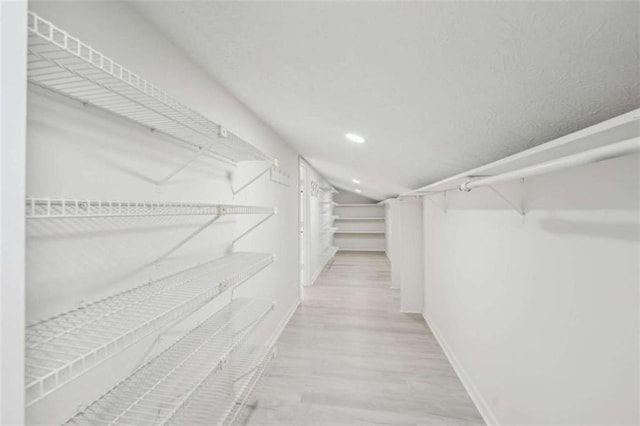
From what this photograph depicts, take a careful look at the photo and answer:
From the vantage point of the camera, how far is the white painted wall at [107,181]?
74 centimetres

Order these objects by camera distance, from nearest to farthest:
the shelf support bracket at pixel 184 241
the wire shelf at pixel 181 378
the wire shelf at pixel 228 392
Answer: the wire shelf at pixel 181 378 → the shelf support bracket at pixel 184 241 → the wire shelf at pixel 228 392

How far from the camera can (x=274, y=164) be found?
180 cm

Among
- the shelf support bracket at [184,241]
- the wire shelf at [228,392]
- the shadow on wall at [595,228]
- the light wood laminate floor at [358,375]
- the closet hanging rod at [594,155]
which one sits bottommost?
the light wood laminate floor at [358,375]

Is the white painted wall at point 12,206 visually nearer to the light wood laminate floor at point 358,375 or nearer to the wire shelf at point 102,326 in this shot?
the wire shelf at point 102,326

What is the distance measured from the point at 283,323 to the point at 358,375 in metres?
1.10

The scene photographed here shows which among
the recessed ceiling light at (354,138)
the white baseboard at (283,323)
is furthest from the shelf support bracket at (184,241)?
the white baseboard at (283,323)

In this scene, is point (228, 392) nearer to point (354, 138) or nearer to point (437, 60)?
point (354, 138)

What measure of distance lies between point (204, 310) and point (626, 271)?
1686 millimetres

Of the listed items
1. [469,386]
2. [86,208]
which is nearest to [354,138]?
[86,208]

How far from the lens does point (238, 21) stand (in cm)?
92

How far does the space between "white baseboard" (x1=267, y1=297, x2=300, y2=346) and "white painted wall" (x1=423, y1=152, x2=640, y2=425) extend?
1603mm

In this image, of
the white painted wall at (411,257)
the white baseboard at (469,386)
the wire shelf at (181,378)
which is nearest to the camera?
the wire shelf at (181,378)

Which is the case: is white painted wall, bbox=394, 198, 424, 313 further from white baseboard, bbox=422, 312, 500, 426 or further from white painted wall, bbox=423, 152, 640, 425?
white painted wall, bbox=423, 152, 640, 425

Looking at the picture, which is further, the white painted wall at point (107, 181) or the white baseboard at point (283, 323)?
the white baseboard at point (283, 323)
